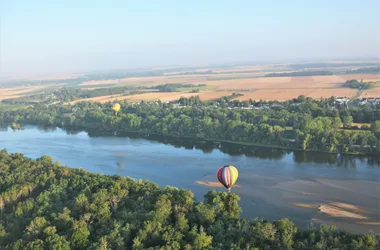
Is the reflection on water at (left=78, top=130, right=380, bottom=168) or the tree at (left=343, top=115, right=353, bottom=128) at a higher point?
the tree at (left=343, top=115, right=353, bottom=128)

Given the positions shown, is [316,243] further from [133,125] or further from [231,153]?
[133,125]

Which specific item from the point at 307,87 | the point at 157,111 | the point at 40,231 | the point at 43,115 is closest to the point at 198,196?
the point at 40,231

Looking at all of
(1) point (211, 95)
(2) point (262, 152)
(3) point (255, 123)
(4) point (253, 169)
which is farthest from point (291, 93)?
(4) point (253, 169)

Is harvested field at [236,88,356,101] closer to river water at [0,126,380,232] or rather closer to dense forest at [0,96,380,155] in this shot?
dense forest at [0,96,380,155]

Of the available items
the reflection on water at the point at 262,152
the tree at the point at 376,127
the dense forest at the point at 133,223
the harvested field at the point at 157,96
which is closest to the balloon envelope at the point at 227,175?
the dense forest at the point at 133,223

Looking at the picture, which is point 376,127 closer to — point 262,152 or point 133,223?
point 262,152

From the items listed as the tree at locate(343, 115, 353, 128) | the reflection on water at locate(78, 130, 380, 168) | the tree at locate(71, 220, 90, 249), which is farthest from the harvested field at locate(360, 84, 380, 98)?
the tree at locate(71, 220, 90, 249)
